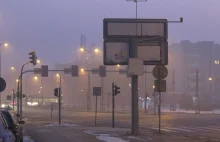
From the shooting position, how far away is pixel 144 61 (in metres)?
27.4

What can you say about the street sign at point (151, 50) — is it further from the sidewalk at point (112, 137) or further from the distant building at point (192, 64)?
the distant building at point (192, 64)

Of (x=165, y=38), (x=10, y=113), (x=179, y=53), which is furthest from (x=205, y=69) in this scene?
(x=10, y=113)

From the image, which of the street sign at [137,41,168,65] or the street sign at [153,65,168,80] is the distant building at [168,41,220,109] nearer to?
the street sign at [137,41,168,65]

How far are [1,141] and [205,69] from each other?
174m

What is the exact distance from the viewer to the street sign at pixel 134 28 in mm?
26625

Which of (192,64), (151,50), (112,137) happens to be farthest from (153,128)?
(192,64)

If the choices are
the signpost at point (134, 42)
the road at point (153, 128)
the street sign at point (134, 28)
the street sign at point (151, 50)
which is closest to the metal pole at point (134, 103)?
the signpost at point (134, 42)

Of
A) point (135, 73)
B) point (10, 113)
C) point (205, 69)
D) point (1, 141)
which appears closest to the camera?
point (1, 141)

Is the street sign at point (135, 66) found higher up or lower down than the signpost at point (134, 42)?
lower down

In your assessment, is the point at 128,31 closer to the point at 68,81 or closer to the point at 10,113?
the point at 10,113

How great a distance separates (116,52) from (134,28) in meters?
1.65

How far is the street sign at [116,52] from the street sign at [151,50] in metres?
0.77

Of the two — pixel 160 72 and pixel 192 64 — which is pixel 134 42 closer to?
pixel 160 72

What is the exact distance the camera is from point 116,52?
27141mm
